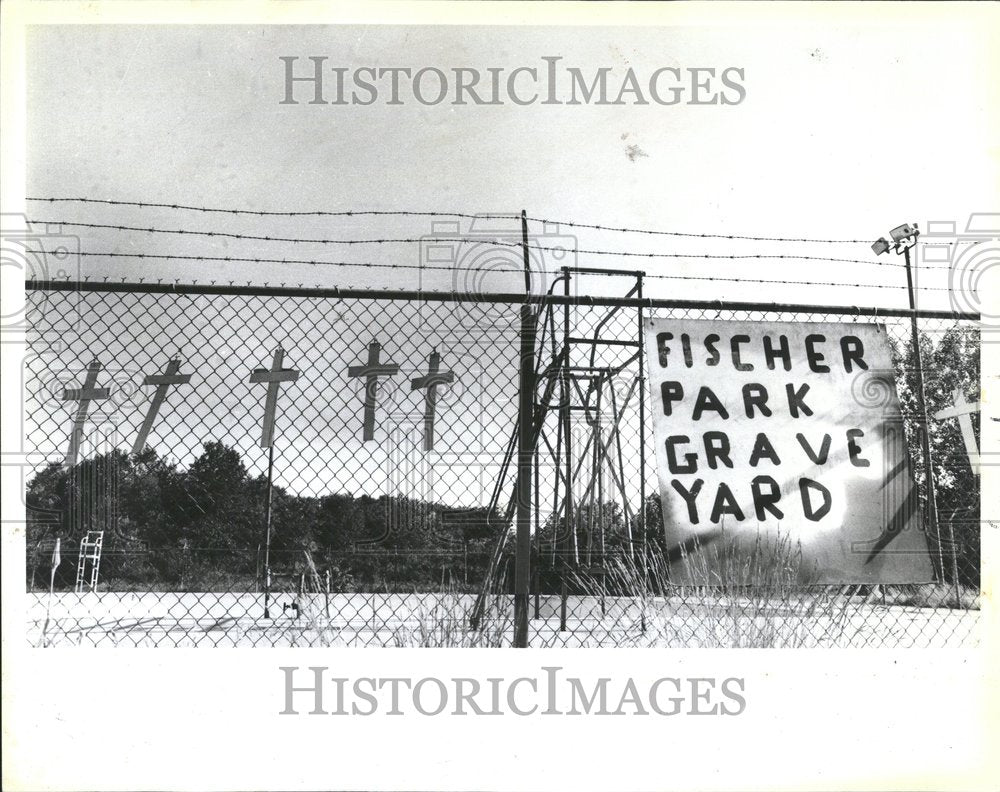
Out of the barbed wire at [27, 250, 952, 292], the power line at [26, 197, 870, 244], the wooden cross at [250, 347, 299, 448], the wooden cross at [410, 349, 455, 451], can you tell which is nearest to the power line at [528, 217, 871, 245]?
the power line at [26, 197, 870, 244]

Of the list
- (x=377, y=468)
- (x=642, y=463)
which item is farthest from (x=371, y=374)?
(x=642, y=463)

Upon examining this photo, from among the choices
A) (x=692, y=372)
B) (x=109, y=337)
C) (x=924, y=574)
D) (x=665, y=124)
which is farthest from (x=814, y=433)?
(x=109, y=337)

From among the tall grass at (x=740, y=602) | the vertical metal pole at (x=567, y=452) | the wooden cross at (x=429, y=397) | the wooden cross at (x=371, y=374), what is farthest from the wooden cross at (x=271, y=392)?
the tall grass at (x=740, y=602)

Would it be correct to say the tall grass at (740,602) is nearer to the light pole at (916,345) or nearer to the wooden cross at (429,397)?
the light pole at (916,345)

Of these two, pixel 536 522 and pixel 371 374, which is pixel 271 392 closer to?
pixel 371 374

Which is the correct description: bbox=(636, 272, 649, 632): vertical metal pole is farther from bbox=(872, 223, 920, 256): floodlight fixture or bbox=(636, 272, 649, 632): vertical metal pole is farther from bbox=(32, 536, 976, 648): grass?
bbox=(872, 223, 920, 256): floodlight fixture

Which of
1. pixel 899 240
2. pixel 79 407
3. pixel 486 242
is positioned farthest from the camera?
pixel 899 240
